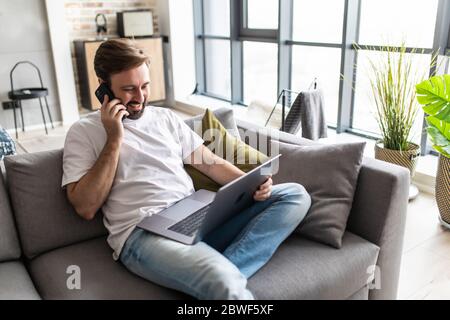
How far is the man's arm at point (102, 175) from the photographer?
149 centimetres

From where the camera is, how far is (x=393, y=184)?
1580 mm

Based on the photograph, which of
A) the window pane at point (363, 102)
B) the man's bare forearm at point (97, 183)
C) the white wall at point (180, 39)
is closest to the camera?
the man's bare forearm at point (97, 183)

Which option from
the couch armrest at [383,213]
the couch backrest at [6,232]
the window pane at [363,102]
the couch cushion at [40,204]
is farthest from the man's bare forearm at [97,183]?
the window pane at [363,102]

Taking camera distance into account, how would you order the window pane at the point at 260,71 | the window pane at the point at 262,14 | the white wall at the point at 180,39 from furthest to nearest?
the white wall at the point at 180,39 < the window pane at the point at 260,71 < the window pane at the point at 262,14

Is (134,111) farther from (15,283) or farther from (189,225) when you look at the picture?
(15,283)

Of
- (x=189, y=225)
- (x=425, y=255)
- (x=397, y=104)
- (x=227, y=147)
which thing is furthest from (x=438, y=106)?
(x=189, y=225)

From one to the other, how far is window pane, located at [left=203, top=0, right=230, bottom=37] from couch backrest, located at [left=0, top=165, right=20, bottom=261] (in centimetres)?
417

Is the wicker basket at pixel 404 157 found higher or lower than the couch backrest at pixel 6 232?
lower

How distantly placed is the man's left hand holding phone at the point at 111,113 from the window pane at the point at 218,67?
3924mm

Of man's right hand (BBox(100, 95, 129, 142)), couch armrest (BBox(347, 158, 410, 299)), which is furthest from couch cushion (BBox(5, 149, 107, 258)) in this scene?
couch armrest (BBox(347, 158, 410, 299))

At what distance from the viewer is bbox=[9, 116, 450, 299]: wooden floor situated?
6.45 ft

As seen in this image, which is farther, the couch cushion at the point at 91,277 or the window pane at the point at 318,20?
the window pane at the point at 318,20

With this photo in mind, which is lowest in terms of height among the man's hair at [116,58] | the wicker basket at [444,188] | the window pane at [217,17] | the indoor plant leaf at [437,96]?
the wicker basket at [444,188]

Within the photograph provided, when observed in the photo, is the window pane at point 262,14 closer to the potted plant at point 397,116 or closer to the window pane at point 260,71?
the window pane at point 260,71
